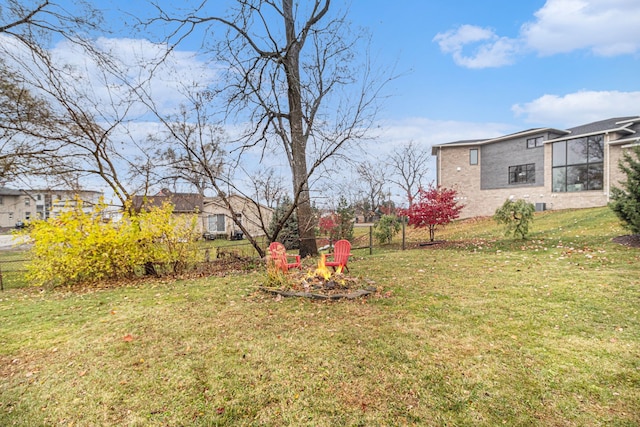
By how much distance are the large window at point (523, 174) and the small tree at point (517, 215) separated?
15.0 m

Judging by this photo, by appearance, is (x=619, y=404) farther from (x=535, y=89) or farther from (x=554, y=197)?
(x=554, y=197)

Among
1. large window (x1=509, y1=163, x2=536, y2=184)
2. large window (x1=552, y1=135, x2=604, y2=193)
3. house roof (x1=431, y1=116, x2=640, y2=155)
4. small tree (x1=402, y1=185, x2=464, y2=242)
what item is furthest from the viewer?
large window (x1=509, y1=163, x2=536, y2=184)

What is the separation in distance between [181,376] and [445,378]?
244 cm

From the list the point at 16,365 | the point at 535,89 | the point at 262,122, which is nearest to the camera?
the point at 16,365

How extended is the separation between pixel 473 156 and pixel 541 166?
15.8ft

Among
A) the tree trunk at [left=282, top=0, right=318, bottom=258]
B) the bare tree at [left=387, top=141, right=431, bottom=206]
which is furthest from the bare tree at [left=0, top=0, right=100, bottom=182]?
the bare tree at [left=387, top=141, right=431, bottom=206]

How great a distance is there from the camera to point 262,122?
11.4 metres

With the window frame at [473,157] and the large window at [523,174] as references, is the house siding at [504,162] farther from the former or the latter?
the window frame at [473,157]

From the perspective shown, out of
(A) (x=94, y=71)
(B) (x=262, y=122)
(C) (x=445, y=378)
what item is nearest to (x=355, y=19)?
(B) (x=262, y=122)

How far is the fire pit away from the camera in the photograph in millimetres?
5309

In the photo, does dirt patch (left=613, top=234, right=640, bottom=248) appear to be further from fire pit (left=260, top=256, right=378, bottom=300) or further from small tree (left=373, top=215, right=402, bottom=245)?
fire pit (left=260, top=256, right=378, bottom=300)

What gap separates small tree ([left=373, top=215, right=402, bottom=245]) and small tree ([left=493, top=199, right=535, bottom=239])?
Answer: 4496mm

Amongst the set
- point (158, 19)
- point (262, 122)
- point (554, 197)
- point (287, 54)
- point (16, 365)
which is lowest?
point (16, 365)

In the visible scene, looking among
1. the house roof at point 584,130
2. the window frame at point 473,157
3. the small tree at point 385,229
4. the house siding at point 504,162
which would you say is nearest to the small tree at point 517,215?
the small tree at point 385,229
